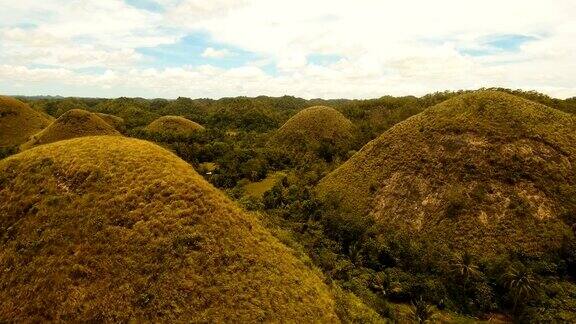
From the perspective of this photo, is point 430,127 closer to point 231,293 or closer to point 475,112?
point 475,112

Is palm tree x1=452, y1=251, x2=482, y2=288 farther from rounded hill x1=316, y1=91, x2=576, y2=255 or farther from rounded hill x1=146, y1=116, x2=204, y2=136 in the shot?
rounded hill x1=146, y1=116, x2=204, y2=136

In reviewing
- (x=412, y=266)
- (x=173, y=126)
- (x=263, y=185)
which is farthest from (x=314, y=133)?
(x=412, y=266)

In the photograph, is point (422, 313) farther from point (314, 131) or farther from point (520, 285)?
point (314, 131)

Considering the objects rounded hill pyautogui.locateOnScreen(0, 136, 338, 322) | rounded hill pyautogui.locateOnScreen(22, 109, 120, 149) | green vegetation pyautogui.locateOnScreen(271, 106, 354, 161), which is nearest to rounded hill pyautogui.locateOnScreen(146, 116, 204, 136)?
green vegetation pyautogui.locateOnScreen(271, 106, 354, 161)

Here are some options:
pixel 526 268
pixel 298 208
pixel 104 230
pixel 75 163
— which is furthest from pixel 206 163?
pixel 526 268

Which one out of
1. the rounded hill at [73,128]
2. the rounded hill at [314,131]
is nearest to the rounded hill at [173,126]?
the rounded hill at [314,131]

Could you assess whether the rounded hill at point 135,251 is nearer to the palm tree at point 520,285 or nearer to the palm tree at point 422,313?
the palm tree at point 422,313
